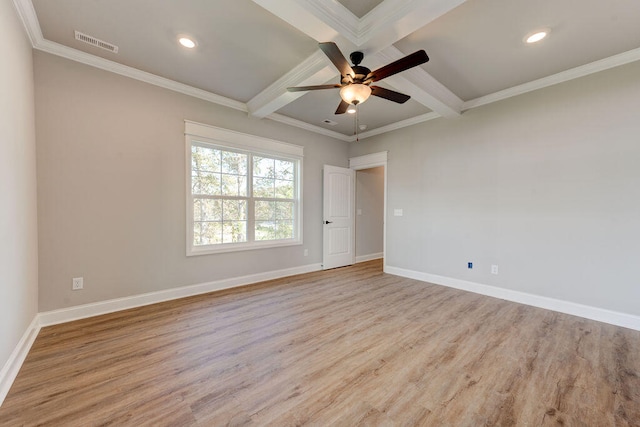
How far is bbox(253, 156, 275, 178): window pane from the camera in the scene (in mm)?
4184

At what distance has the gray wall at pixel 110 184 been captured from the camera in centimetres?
256

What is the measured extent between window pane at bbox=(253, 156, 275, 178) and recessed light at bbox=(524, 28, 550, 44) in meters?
3.54

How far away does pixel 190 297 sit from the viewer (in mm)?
3375

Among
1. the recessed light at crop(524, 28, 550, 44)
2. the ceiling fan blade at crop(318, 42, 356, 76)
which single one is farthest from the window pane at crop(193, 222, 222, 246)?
the recessed light at crop(524, 28, 550, 44)

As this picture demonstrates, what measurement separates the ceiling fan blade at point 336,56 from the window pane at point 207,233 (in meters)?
2.76

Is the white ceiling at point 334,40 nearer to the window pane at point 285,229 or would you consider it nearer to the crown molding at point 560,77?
the crown molding at point 560,77

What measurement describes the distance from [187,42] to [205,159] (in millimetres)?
1524

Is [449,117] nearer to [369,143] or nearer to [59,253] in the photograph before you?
[369,143]

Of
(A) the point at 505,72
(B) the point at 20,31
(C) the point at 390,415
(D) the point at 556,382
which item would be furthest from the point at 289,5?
(D) the point at 556,382

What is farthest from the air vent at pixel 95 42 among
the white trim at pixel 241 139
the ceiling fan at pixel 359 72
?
the ceiling fan at pixel 359 72

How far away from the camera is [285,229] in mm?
4602

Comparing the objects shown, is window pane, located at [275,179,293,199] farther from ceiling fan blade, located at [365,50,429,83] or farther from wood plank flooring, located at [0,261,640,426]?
ceiling fan blade, located at [365,50,429,83]

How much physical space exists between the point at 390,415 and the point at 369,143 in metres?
4.64

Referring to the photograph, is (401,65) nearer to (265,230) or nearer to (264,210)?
(264,210)
